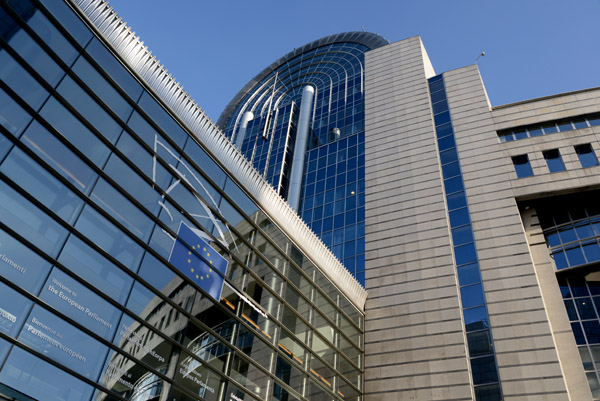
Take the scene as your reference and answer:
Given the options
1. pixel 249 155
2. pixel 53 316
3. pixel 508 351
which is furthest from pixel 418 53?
pixel 53 316

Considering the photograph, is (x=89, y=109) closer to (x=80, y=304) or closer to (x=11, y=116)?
(x=11, y=116)

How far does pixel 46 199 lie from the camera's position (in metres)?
16.7

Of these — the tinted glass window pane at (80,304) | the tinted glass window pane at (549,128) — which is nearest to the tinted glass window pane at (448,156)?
the tinted glass window pane at (549,128)

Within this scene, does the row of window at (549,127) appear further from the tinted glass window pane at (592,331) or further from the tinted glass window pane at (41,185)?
the tinted glass window pane at (41,185)

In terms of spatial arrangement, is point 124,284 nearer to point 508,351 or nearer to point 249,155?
point 508,351

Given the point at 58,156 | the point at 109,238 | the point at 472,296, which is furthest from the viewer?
the point at 472,296

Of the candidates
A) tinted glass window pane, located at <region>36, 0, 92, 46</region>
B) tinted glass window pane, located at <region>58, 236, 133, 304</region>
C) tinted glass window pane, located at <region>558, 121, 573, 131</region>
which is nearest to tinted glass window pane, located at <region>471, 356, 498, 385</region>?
tinted glass window pane, located at <region>558, 121, 573, 131</region>

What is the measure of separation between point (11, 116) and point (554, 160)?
3460 centimetres

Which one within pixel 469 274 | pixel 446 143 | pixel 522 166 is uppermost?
pixel 446 143

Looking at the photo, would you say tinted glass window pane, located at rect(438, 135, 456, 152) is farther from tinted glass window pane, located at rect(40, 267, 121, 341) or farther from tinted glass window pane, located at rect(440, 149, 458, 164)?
tinted glass window pane, located at rect(40, 267, 121, 341)

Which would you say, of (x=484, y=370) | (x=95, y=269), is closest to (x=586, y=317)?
(x=484, y=370)

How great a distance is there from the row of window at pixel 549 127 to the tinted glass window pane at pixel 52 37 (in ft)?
104

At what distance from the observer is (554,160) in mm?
37812

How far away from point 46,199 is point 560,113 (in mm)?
36453
